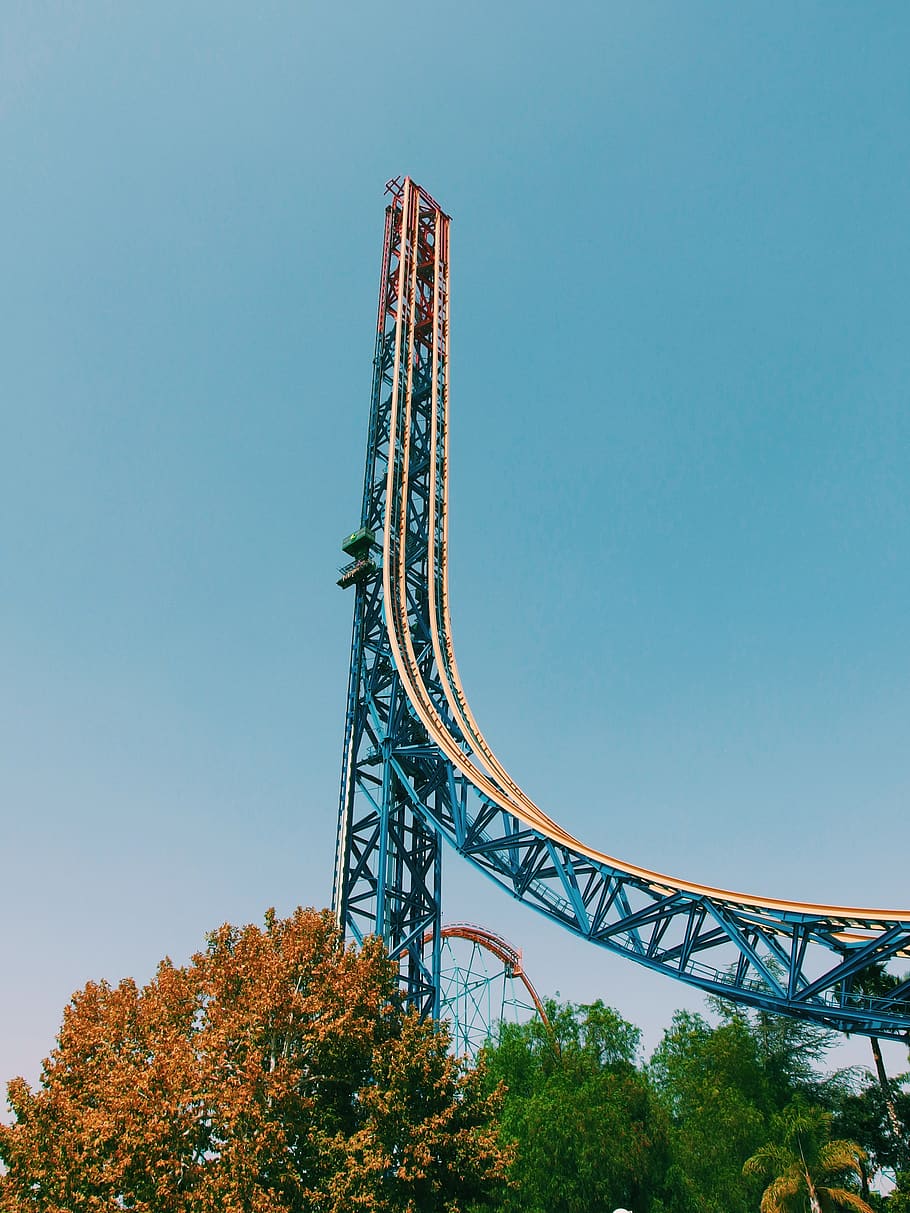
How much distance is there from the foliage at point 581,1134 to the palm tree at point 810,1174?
491cm

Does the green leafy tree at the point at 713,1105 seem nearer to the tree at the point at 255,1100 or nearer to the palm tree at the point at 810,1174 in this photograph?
the palm tree at the point at 810,1174

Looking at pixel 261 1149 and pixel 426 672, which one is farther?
pixel 426 672

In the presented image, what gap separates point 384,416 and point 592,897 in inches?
694

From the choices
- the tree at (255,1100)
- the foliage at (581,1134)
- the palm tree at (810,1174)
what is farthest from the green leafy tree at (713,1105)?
the tree at (255,1100)

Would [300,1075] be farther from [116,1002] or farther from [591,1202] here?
[591,1202]

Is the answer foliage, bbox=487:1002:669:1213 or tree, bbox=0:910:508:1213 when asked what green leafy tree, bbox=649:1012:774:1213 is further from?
tree, bbox=0:910:508:1213

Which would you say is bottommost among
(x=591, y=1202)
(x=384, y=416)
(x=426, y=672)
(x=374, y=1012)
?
(x=591, y=1202)

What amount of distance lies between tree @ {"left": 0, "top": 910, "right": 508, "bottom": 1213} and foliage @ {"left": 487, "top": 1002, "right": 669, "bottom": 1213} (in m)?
10.5

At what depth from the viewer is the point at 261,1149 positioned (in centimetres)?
1222

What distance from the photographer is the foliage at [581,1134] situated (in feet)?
79.8

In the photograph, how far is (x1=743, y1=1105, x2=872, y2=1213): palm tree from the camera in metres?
19.5

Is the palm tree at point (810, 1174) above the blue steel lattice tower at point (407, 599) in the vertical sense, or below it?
below

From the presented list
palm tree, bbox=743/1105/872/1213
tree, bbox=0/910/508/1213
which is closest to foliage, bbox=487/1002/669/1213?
palm tree, bbox=743/1105/872/1213

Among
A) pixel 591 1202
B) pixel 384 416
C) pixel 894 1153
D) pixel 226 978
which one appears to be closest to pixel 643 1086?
pixel 591 1202
